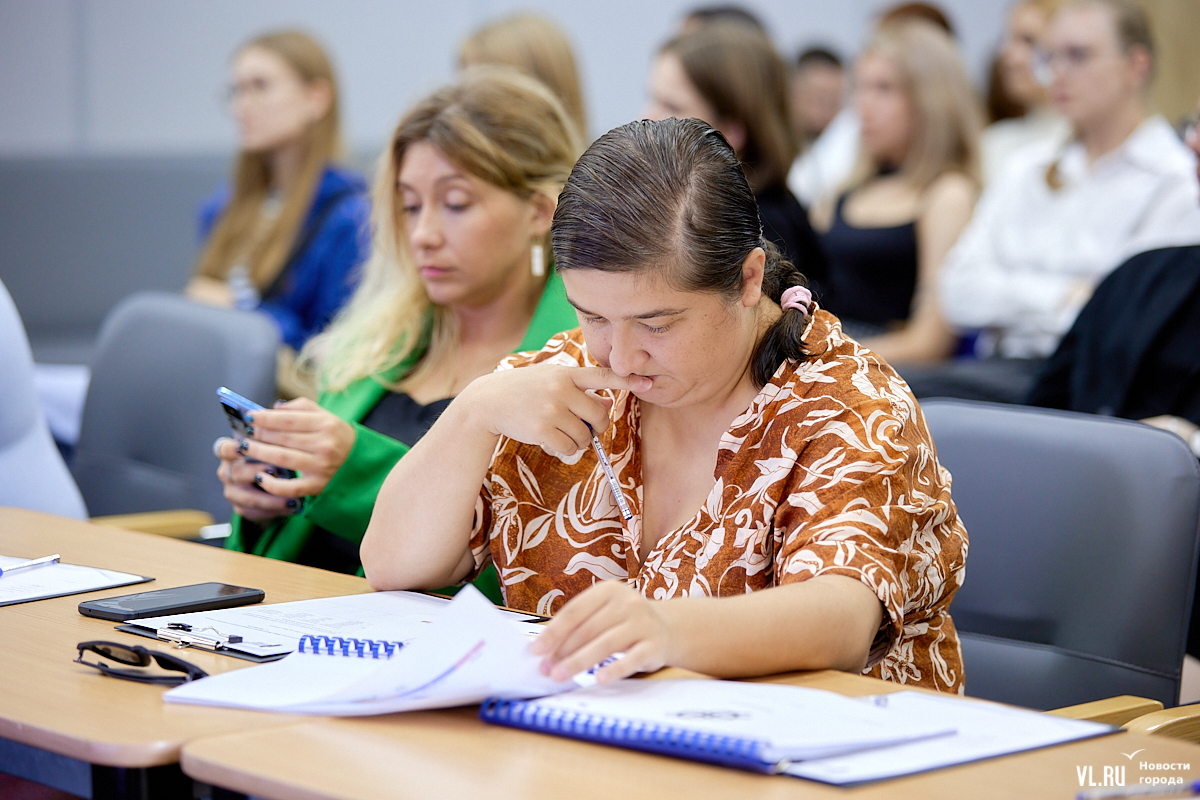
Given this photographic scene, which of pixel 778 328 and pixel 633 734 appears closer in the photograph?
pixel 633 734

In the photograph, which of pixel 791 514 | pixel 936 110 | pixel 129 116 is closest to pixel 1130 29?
pixel 936 110

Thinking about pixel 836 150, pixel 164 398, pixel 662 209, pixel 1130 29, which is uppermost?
pixel 1130 29

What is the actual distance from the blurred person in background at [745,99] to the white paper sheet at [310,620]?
2.07 metres

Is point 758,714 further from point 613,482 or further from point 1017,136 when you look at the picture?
point 1017,136

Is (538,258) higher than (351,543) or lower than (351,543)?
higher

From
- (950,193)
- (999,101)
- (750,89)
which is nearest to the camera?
(750,89)

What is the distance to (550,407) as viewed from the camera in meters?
1.39

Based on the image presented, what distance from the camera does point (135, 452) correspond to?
2.52 meters

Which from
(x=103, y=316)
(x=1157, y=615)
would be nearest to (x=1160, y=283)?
(x=1157, y=615)

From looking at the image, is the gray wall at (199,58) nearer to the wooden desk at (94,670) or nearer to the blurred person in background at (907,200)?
the blurred person in background at (907,200)

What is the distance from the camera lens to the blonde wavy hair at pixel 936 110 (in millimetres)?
4027

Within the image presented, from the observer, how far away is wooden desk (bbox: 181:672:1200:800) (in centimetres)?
87

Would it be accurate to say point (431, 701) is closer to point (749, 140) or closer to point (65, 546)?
point (65, 546)

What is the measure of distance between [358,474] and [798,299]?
0.73 m
